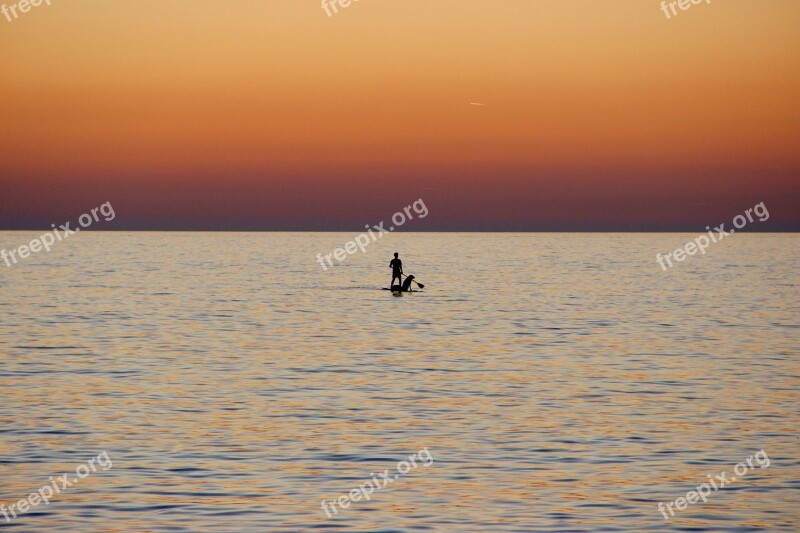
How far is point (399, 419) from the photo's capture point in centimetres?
2394

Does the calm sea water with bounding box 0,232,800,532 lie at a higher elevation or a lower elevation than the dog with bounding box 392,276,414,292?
lower

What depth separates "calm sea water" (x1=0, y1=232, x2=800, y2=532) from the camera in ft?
54.4

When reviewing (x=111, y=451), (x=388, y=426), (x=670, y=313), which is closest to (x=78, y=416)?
(x=111, y=451)

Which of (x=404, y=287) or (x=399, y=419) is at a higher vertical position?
(x=404, y=287)

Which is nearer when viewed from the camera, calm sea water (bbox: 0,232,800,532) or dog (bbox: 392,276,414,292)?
calm sea water (bbox: 0,232,800,532)

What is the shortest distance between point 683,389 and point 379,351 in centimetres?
1243

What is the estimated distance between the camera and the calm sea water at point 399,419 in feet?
54.4

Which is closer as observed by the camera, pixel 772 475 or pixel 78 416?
pixel 772 475

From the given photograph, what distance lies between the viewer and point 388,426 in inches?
907

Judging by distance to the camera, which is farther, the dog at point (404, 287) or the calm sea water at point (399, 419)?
the dog at point (404, 287)

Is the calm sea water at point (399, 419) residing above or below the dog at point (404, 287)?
below

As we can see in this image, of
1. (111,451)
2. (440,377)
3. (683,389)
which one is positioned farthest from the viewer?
(440,377)

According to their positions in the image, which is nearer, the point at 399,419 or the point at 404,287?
the point at 399,419

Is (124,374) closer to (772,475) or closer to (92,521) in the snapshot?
(92,521)
